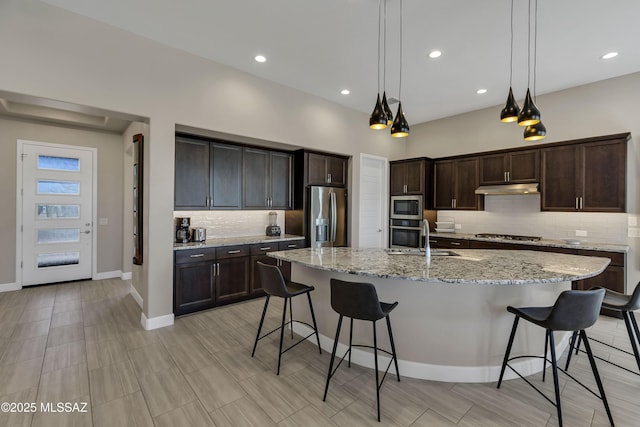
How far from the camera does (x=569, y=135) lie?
14.6 ft

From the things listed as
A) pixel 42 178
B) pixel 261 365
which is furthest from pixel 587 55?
pixel 42 178

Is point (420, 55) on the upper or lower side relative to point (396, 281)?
upper

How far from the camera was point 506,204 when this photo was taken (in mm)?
5121

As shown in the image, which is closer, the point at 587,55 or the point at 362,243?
the point at 587,55

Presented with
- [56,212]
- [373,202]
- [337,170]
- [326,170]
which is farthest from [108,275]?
[373,202]

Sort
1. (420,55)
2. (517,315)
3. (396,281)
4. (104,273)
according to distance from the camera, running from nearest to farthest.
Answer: (517,315) < (396,281) < (420,55) < (104,273)

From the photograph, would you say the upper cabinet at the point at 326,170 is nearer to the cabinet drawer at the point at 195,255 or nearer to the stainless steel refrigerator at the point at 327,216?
the stainless steel refrigerator at the point at 327,216

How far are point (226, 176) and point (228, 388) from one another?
293 cm

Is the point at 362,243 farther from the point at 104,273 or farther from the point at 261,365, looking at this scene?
the point at 104,273

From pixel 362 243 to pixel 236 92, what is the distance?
3547mm

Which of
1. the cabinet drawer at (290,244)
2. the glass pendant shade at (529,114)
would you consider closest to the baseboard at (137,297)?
the cabinet drawer at (290,244)

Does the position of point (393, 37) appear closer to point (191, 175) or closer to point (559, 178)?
point (191, 175)

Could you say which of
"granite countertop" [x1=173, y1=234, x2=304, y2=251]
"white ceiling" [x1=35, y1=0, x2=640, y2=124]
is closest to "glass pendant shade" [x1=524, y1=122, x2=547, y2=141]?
"white ceiling" [x1=35, y1=0, x2=640, y2=124]

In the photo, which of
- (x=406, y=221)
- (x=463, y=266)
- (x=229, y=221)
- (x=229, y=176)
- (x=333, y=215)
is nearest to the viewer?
(x=463, y=266)
